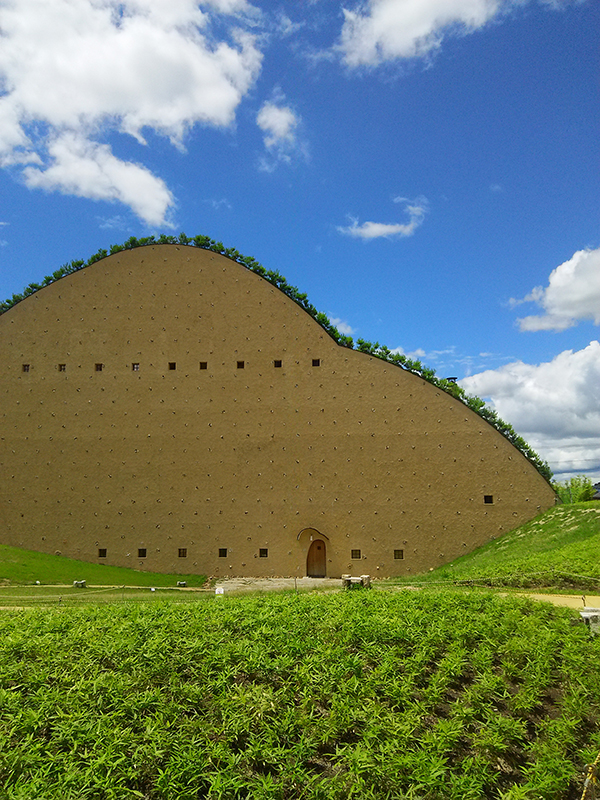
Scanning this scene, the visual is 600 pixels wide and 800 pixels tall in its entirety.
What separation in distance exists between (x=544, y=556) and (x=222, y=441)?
1216 cm

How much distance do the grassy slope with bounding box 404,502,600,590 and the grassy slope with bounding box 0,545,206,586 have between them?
9451mm

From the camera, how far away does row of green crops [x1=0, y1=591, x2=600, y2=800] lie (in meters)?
4.21

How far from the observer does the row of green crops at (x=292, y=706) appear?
4.21m

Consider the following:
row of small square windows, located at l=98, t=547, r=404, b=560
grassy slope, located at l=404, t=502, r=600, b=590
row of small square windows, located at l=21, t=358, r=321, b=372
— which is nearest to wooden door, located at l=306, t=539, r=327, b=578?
row of small square windows, located at l=98, t=547, r=404, b=560

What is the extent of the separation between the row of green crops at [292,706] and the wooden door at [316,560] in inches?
520

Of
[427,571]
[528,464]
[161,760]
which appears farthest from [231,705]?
[528,464]

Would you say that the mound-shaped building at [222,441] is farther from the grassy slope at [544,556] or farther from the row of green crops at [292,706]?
the row of green crops at [292,706]

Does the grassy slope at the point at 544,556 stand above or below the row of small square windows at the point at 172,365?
below

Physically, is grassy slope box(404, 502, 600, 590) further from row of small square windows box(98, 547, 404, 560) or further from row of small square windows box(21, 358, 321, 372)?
row of small square windows box(21, 358, 321, 372)

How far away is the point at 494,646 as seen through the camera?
668 centimetres

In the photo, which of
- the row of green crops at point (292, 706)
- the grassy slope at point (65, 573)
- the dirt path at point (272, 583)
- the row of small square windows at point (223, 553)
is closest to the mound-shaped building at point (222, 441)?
the row of small square windows at point (223, 553)

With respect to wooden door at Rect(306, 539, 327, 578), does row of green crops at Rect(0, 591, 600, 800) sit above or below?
below

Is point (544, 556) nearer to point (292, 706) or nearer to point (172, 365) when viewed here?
point (292, 706)

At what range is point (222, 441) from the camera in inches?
845
